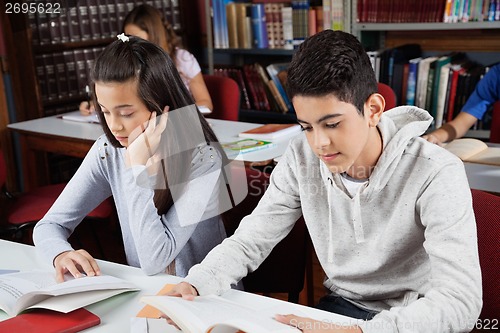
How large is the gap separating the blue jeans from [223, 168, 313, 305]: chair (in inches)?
7.4

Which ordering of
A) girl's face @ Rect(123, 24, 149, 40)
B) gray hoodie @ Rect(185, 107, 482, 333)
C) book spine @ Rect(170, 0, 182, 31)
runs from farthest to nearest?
book spine @ Rect(170, 0, 182, 31) → girl's face @ Rect(123, 24, 149, 40) → gray hoodie @ Rect(185, 107, 482, 333)

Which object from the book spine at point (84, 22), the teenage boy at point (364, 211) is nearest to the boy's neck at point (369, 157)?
the teenage boy at point (364, 211)

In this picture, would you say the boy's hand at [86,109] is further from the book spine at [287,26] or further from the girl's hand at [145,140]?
the girl's hand at [145,140]

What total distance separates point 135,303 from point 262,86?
2.98 meters

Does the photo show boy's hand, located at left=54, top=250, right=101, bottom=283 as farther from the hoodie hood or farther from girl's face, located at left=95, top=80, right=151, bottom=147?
the hoodie hood

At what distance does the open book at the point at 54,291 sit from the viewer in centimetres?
128

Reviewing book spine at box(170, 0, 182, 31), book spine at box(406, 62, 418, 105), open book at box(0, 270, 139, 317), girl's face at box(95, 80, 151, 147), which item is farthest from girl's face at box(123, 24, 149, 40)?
open book at box(0, 270, 139, 317)

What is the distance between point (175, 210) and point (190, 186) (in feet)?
0.23

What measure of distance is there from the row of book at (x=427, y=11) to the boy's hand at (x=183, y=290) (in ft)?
8.34

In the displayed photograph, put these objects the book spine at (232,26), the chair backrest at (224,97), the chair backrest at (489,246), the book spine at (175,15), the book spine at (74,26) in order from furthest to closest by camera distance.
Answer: the book spine at (175,15) < the book spine at (232,26) < the book spine at (74,26) < the chair backrest at (224,97) < the chair backrest at (489,246)

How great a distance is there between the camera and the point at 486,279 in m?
1.42

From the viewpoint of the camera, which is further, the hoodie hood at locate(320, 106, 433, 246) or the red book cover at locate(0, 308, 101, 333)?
the hoodie hood at locate(320, 106, 433, 246)

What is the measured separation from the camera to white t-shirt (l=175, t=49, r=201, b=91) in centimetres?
359

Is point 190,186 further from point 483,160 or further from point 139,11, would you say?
point 139,11
